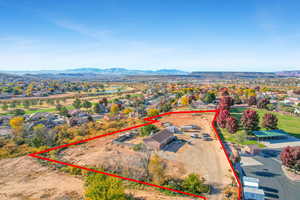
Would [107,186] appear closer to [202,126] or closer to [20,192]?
[20,192]

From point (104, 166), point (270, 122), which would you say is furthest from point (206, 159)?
point (270, 122)

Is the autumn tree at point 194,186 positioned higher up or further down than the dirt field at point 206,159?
higher up

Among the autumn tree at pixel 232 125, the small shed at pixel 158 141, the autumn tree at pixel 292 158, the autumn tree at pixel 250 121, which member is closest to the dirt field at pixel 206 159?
the small shed at pixel 158 141

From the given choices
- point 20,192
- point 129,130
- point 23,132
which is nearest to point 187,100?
point 129,130

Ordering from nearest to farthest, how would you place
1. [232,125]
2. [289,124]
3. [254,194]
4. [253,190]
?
[254,194] < [253,190] < [232,125] < [289,124]

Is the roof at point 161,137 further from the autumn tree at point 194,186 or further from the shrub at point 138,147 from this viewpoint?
the autumn tree at point 194,186

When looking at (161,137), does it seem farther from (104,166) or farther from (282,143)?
(282,143)

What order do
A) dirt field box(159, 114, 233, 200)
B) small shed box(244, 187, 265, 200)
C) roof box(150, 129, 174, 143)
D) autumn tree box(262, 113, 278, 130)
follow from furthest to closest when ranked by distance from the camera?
autumn tree box(262, 113, 278, 130)
roof box(150, 129, 174, 143)
dirt field box(159, 114, 233, 200)
small shed box(244, 187, 265, 200)

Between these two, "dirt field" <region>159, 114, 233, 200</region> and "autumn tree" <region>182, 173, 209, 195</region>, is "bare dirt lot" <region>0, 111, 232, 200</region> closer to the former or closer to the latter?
"dirt field" <region>159, 114, 233, 200</region>

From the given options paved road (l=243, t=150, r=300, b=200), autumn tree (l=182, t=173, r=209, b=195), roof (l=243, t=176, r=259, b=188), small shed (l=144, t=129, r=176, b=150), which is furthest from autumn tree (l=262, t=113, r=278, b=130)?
autumn tree (l=182, t=173, r=209, b=195)
